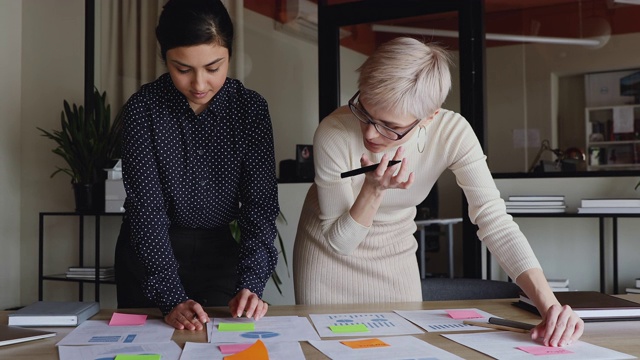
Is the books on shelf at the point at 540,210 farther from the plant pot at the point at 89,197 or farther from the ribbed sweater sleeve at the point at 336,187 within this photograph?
the plant pot at the point at 89,197

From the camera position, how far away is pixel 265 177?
1820 mm

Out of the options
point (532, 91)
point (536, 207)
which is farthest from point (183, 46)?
point (532, 91)

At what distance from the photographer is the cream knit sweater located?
1.65 m

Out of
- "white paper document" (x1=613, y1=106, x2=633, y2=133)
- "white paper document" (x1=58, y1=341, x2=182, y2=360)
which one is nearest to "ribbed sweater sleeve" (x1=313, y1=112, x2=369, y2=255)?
"white paper document" (x1=58, y1=341, x2=182, y2=360)

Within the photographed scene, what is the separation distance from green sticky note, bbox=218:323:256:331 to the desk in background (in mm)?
52

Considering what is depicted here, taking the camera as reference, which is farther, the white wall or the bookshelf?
the white wall

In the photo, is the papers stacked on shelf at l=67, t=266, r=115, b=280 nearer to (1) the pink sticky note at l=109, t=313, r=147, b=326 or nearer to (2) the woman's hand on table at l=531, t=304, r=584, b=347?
(1) the pink sticky note at l=109, t=313, r=147, b=326

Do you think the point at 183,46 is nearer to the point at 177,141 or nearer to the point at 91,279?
the point at 177,141

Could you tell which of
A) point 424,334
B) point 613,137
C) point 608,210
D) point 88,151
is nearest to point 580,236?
point 608,210

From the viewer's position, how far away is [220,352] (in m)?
1.25

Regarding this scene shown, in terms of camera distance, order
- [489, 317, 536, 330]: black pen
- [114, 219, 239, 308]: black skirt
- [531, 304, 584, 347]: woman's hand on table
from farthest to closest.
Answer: [114, 219, 239, 308]: black skirt → [489, 317, 536, 330]: black pen → [531, 304, 584, 347]: woman's hand on table

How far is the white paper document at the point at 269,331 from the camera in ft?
4.44

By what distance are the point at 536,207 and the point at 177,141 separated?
256cm

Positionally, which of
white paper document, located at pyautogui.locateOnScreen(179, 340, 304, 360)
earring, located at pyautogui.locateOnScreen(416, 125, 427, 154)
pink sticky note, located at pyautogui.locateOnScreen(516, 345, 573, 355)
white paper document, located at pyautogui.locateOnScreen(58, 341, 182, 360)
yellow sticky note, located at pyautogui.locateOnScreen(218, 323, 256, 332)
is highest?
earring, located at pyautogui.locateOnScreen(416, 125, 427, 154)
